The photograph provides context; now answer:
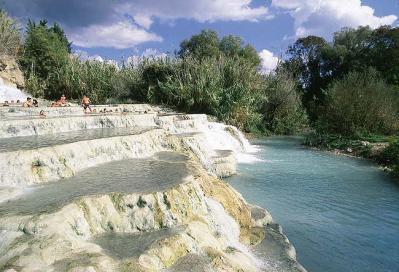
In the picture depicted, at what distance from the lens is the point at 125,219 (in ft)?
22.6

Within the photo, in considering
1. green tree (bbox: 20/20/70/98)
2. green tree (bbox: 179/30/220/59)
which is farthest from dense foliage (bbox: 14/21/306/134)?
green tree (bbox: 179/30/220/59)

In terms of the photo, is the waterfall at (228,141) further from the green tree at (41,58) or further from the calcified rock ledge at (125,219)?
the green tree at (41,58)

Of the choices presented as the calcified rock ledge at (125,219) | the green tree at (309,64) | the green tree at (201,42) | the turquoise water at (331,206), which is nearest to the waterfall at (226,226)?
the calcified rock ledge at (125,219)

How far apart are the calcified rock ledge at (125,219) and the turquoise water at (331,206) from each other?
0.90m

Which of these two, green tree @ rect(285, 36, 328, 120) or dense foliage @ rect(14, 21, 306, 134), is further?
green tree @ rect(285, 36, 328, 120)

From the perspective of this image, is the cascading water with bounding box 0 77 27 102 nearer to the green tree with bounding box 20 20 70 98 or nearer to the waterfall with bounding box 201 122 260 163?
the green tree with bounding box 20 20 70 98

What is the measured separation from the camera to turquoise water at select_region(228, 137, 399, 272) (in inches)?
327

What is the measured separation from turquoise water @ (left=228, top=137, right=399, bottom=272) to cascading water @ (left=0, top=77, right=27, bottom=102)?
15.0 metres

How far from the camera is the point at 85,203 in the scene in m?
6.71

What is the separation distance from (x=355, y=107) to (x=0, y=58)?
2116 centimetres

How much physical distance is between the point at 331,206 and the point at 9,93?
20.2 metres

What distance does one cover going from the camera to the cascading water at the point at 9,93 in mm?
23859

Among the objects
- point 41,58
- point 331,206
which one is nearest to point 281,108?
point 41,58

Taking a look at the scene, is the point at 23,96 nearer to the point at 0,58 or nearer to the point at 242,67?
the point at 0,58
